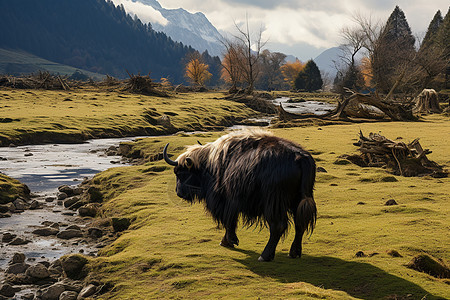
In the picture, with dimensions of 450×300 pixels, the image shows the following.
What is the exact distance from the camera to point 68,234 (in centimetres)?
1028

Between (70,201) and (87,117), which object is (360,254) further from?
(87,117)

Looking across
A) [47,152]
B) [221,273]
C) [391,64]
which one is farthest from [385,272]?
[391,64]

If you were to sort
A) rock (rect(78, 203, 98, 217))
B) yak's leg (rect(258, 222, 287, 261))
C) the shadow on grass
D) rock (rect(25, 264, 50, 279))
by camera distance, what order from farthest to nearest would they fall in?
rock (rect(78, 203, 98, 217))
rock (rect(25, 264, 50, 279))
yak's leg (rect(258, 222, 287, 261))
the shadow on grass

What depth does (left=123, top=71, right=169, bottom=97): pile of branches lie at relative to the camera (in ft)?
180

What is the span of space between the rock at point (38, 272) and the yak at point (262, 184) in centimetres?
310

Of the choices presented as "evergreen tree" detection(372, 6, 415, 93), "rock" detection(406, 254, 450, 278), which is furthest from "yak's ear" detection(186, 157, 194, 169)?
"evergreen tree" detection(372, 6, 415, 93)

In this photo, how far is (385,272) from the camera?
20.7ft

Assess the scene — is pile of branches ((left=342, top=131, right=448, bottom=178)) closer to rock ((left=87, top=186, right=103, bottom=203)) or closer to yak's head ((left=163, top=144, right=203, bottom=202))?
yak's head ((left=163, top=144, right=203, bottom=202))

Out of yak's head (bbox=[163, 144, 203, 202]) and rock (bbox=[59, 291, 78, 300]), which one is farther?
yak's head (bbox=[163, 144, 203, 202])

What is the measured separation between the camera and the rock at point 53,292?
23.3 ft

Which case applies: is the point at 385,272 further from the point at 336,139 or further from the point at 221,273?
the point at 336,139

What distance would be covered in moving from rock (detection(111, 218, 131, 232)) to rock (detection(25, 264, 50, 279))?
109 inches

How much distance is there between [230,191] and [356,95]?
87.3 ft

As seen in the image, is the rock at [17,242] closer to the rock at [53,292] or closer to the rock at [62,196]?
the rock at [53,292]
